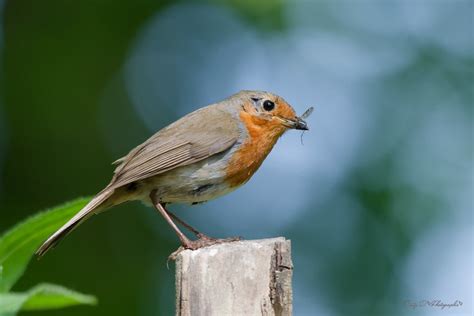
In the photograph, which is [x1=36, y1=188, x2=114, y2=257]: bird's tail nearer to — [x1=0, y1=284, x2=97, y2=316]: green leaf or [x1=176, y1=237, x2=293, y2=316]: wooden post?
[x1=176, y1=237, x2=293, y2=316]: wooden post

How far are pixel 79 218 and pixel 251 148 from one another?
122cm

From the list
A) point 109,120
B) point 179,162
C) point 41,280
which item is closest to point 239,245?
point 179,162

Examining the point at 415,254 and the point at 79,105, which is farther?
the point at 79,105

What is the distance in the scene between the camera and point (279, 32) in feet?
26.5

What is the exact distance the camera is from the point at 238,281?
9.35 feet

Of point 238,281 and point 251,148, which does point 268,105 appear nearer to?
point 251,148

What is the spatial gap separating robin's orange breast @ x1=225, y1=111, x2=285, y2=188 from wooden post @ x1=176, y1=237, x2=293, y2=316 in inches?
71.7

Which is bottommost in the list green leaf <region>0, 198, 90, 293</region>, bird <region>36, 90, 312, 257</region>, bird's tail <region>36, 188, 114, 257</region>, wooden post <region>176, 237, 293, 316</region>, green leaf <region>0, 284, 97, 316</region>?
green leaf <region>0, 284, 97, 316</region>

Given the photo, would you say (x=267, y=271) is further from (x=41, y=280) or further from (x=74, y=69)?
(x=74, y=69)

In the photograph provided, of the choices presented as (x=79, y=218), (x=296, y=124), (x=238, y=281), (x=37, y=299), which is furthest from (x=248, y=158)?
(x=37, y=299)

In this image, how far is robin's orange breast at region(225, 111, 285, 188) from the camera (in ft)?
15.7

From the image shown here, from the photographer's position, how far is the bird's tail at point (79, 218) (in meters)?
4.02

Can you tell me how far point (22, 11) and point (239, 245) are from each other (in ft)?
19.0

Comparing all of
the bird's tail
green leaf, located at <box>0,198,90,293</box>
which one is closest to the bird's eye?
the bird's tail
